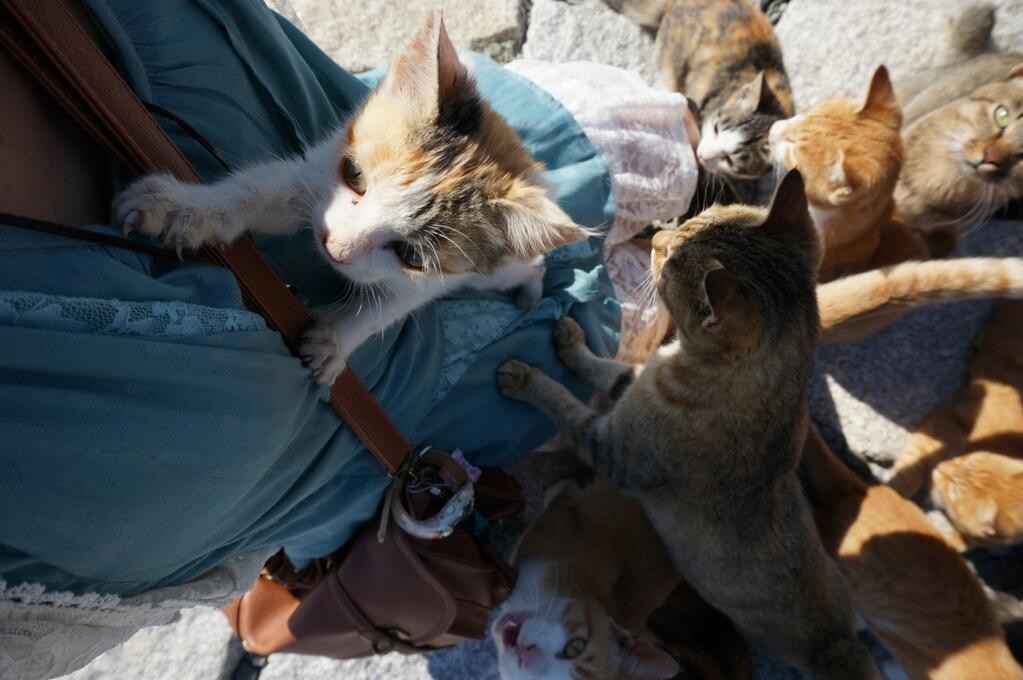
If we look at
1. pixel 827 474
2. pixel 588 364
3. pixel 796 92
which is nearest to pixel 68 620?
pixel 588 364

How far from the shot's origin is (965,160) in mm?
1675

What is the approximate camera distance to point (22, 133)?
595mm

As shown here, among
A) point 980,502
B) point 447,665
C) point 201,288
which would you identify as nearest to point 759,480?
point 980,502

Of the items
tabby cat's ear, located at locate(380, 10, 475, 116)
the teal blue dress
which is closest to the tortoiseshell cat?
the teal blue dress

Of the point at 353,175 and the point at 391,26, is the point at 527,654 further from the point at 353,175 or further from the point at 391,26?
the point at 391,26

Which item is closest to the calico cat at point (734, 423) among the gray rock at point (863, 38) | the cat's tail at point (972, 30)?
the gray rock at point (863, 38)

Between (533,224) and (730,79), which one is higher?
(533,224)

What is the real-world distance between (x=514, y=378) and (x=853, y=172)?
43.3 inches

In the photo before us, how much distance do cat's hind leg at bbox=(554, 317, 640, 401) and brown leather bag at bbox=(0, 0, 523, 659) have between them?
30cm

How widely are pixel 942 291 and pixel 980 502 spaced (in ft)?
1.80

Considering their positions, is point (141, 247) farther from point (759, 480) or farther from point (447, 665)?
point (447, 665)

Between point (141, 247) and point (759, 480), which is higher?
point (141, 247)

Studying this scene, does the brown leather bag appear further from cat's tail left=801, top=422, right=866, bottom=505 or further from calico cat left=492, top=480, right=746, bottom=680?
cat's tail left=801, top=422, right=866, bottom=505

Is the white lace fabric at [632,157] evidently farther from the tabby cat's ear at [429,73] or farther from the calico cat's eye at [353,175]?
the calico cat's eye at [353,175]
